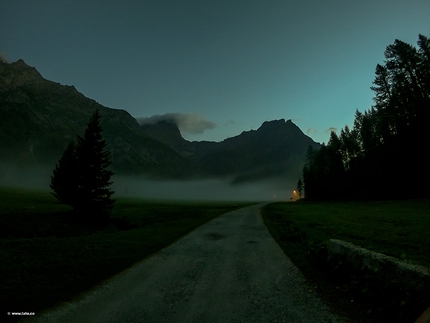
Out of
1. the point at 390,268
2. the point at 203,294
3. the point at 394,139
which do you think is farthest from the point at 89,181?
the point at 394,139

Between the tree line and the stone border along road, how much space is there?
4711cm

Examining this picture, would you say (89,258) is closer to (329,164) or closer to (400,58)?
(400,58)

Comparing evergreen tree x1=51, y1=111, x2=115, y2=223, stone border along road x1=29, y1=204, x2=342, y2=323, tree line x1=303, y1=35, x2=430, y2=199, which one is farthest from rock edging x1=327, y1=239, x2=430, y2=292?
tree line x1=303, y1=35, x2=430, y2=199

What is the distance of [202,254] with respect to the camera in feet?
42.3

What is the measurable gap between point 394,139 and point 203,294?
60517 mm

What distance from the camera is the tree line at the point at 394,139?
42.3m

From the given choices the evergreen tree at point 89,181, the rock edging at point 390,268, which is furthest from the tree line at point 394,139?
the evergreen tree at point 89,181

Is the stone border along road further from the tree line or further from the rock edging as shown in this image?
the tree line

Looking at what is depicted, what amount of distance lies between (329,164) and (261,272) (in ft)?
260

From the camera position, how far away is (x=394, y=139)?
166 ft

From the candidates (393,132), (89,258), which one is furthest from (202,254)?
(393,132)

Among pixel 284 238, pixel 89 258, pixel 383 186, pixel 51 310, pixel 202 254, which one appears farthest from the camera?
pixel 383 186

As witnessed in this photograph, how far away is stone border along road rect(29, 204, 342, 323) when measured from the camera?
598cm

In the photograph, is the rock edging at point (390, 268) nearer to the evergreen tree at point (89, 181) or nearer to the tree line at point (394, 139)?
the evergreen tree at point (89, 181)
